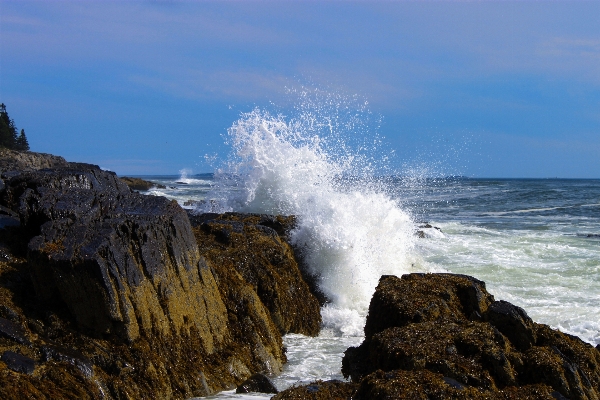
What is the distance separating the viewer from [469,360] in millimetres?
4750

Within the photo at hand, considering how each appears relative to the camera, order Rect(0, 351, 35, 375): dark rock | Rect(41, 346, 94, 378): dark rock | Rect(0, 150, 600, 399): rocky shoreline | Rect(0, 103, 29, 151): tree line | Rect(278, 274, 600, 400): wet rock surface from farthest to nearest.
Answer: Rect(0, 103, 29, 151): tree line, Rect(41, 346, 94, 378): dark rock, Rect(0, 351, 35, 375): dark rock, Rect(0, 150, 600, 399): rocky shoreline, Rect(278, 274, 600, 400): wet rock surface

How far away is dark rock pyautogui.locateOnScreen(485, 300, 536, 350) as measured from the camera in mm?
5297

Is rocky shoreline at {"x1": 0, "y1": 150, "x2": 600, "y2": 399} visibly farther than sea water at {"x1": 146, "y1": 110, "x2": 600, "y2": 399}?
No

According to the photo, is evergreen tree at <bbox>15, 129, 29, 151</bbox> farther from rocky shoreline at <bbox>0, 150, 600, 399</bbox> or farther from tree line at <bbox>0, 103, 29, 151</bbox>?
rocky shoreline at <bbox>0, 150, 600, 399</bbox>

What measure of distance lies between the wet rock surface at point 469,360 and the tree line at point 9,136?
60.2 metres

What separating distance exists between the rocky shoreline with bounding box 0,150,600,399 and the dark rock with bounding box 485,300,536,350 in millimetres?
12

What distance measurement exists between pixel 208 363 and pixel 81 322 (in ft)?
4.67

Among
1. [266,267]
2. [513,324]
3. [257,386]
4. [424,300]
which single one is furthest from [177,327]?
[513,324]

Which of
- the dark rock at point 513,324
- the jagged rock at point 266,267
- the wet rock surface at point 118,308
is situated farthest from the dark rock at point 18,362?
the dark rock at point 513,324

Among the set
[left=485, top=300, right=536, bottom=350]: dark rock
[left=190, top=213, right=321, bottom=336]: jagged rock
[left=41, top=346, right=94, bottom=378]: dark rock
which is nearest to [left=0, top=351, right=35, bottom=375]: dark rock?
[left=41, top=346, right=94, bottom=378]: dark rock

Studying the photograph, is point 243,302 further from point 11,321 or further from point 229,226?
point 11,321

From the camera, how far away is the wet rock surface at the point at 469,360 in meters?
4.27

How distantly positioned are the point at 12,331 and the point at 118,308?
877mm

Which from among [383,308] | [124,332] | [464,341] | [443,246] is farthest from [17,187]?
[443,246]
